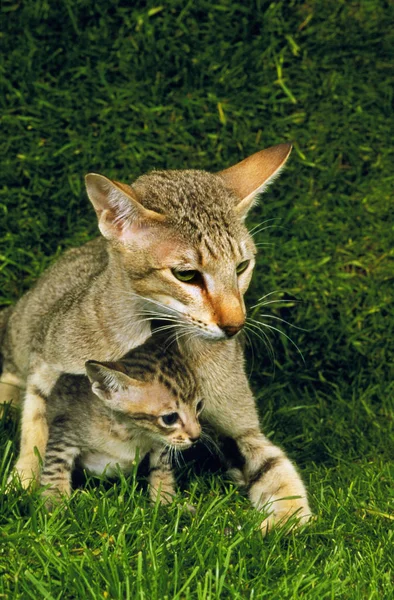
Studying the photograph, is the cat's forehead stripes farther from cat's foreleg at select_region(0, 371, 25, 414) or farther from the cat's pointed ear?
cat's foreleg at select_region(0, 371, 25, 414)

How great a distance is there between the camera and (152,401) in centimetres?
406

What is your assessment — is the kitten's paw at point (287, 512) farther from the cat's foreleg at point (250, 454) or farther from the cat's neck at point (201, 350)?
the cat's neck at point (201, 350)

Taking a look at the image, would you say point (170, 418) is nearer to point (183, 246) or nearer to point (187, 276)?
point (187, 276)

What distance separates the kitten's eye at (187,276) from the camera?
4.01 m

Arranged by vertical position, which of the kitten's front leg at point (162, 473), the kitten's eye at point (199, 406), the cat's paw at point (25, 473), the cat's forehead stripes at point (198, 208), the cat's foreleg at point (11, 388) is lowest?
the cat's foreleg at point (11, 388)

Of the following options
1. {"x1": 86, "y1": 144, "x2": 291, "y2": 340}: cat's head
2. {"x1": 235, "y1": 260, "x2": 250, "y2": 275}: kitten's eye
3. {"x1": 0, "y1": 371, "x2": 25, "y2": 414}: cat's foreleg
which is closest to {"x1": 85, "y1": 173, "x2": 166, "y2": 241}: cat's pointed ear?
{"x1": 86, "y1": 144, "x2": 291, "y2": 340}: cat's head

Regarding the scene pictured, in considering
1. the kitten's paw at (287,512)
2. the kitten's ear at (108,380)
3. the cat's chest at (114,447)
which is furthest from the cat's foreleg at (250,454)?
the kitten's ear at (108,380)

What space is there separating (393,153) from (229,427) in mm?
2386

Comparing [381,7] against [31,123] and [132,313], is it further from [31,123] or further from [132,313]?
[132,313]

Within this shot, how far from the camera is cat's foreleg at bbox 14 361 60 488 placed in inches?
171

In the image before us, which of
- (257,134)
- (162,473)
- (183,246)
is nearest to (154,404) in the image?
(162,473)

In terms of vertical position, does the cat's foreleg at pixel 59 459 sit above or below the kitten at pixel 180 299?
below

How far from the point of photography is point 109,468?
14.4 feet

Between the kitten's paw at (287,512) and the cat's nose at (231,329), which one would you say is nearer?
the cat's nose at (231,329)
